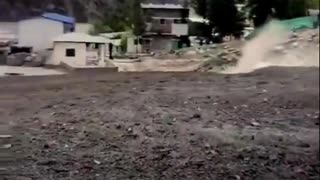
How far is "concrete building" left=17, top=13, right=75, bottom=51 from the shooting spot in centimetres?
107

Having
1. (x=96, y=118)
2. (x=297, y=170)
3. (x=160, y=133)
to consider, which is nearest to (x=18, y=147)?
(x=96, y=118)

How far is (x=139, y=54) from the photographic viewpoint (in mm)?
1063

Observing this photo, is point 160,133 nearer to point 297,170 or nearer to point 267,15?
point 297,170

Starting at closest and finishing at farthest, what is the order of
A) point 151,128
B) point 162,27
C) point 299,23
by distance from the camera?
point 299,23 < point 162,27 < point 151,128

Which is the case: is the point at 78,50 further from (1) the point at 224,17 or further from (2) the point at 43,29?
(1) the point at 224,17

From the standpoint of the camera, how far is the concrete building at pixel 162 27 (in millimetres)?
1037

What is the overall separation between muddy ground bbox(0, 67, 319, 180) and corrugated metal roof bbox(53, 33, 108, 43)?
8cm

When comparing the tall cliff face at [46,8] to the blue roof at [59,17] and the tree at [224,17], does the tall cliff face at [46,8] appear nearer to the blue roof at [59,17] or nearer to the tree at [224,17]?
the blue roof at [59,17]

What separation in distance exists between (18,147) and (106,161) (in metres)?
0.19

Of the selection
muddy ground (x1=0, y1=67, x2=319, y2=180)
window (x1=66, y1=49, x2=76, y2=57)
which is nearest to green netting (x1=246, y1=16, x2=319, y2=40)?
muddy ground (x1=0, y1=67, x2=319, y2=180)

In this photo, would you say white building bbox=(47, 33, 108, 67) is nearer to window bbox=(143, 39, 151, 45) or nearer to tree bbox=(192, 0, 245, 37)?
window bbox=(143, 39, 151, 45)

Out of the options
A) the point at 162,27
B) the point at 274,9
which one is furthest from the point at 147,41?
the point at 274,9

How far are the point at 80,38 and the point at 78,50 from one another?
1.0 inches

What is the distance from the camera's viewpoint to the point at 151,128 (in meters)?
1.21
